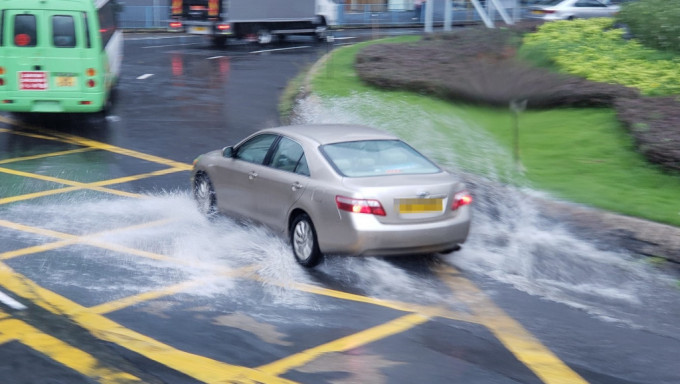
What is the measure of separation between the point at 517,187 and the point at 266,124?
7397 mm

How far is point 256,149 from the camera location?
10.2 meters

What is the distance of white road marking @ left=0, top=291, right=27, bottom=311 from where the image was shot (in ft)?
24.6

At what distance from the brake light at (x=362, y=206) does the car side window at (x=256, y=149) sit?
6.13 ft

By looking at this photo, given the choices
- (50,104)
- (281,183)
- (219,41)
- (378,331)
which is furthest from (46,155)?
(219,41)

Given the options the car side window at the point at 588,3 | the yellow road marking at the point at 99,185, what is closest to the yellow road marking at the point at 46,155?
the yellow road marking at the point at 99,185

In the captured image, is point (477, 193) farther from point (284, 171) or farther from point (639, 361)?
point (639, 361)

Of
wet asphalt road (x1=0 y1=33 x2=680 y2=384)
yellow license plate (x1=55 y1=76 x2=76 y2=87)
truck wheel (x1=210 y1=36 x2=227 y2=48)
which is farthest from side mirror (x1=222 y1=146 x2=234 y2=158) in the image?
truck wheel (x1=210 y1=36 x2=227 y2=48)

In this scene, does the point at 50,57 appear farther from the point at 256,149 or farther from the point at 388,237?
the point at 388,237

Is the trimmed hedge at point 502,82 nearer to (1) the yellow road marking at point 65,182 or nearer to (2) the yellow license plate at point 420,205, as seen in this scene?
(2) the yellow license plate at point 420,205

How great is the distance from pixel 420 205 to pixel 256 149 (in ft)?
8.08

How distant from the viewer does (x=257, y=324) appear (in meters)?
7.20

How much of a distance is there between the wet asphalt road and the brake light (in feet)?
2.20

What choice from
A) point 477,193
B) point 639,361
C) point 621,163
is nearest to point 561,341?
point 639,361

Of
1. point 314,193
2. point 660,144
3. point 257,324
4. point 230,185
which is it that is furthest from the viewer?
point 660,144
